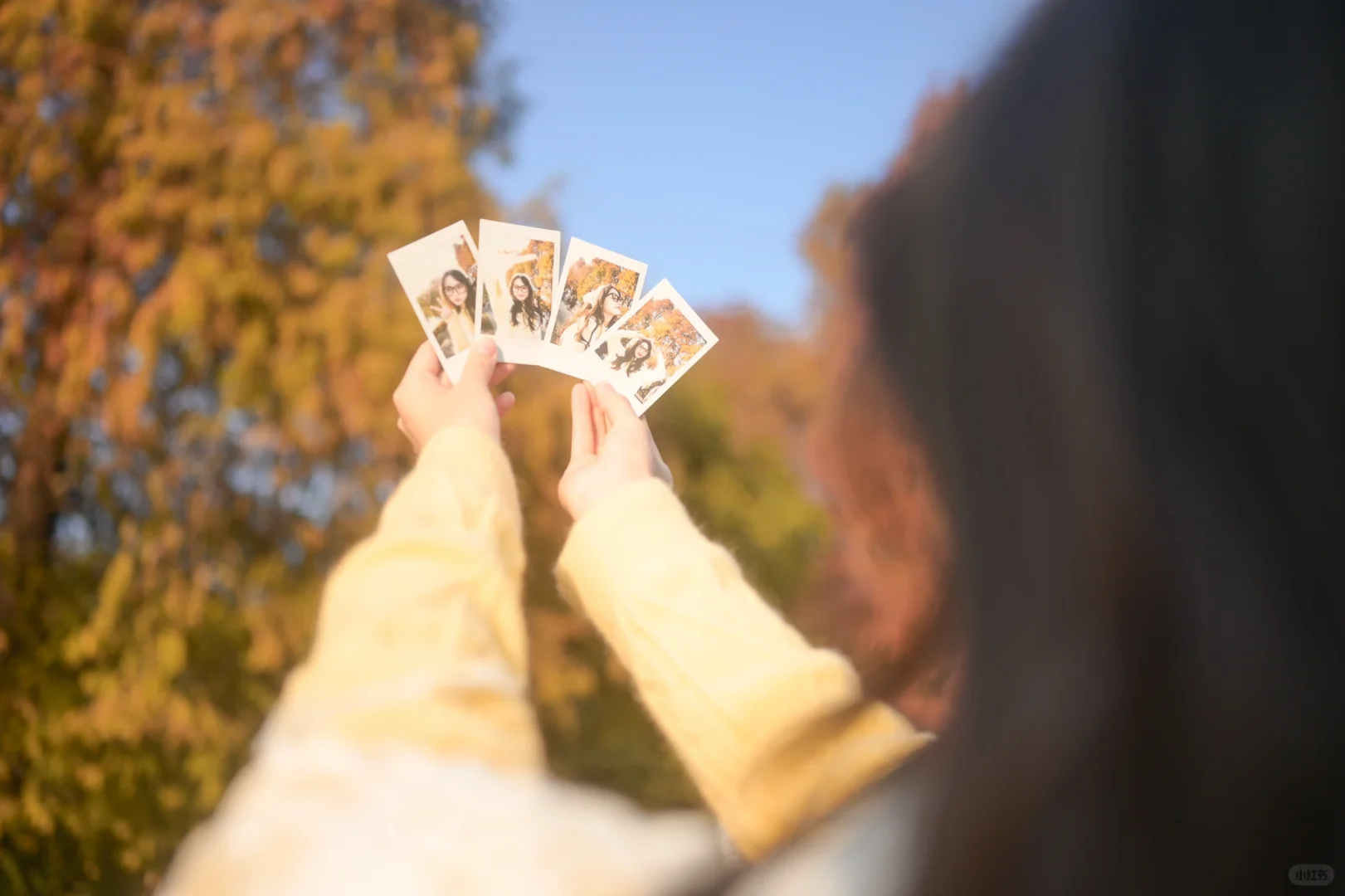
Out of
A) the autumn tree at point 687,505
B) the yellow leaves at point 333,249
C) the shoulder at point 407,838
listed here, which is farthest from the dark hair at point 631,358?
the yellow leaves at point 333,249

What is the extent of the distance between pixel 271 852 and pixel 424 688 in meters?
0.11

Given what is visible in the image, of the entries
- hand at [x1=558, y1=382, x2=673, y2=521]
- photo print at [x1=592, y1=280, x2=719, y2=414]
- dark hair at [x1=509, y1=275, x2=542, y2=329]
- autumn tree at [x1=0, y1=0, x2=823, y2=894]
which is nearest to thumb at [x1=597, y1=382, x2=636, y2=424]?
hand at [x1=558, y1=382, x2=673, y2=521]

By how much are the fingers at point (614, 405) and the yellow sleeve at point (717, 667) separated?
0.79 feet

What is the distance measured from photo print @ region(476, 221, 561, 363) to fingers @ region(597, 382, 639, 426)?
488 millimetres

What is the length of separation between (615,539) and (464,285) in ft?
3.26

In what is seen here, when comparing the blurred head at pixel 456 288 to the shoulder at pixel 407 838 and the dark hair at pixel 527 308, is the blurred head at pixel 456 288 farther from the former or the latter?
the shoulder at pixel 407 838

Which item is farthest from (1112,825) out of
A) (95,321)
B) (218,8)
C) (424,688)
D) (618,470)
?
(218,8)

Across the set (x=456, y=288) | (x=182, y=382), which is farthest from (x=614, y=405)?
(x=182, y=382)

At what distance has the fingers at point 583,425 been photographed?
122 cm

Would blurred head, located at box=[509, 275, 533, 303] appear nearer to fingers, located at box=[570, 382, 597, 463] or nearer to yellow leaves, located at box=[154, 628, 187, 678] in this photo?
fingers, located at box=[570, 382, 597, 463]

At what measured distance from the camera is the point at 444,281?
1.83 meters

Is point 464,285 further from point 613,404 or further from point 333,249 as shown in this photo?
point 333,249

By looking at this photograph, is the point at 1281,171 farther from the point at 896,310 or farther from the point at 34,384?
the point at 34,384

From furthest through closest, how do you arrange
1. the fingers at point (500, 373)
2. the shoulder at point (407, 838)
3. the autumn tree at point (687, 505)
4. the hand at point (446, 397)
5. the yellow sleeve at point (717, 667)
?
the autumn tree at point (687, 505) → the fingers at point (500, 373) → the hand at point (446, 397) → the yellow sleeve at point (717, 667) → the shoulder at point (407, 838)
